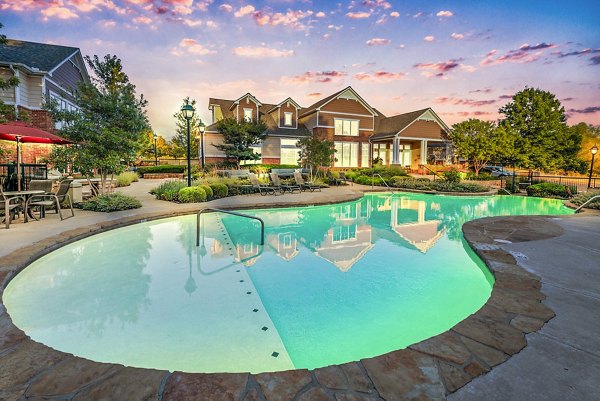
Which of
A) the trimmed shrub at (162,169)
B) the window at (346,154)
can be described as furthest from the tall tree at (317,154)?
the trimmed shrub at (162,169)

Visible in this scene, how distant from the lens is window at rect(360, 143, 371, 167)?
33.9 m

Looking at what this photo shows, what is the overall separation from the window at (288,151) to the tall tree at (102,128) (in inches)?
818

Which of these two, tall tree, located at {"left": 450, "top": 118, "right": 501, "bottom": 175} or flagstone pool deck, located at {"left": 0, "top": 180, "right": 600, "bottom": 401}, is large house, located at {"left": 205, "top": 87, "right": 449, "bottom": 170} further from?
flagstone pool deck, located at {"left": 0, "top": 180, "right": 600, "bottom": 401}

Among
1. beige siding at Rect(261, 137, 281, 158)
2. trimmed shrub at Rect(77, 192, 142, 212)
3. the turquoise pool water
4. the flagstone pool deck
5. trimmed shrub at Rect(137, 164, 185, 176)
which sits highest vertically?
beige siding at Rect(261, 137, 281, 158)

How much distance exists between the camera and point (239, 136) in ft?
87.1

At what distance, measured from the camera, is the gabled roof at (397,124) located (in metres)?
31.5

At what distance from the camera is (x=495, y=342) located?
2668 millimetres

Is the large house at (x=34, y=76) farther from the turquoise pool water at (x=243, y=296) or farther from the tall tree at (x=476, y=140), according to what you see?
the tall tree at (x=476, y=140)

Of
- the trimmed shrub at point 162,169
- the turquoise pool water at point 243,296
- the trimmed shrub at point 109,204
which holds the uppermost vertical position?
the trimmed shrub at point 162,169

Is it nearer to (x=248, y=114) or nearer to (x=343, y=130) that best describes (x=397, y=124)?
(x=343, y=130)

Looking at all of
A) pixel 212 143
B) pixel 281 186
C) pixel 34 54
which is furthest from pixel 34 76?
pixel 281 186

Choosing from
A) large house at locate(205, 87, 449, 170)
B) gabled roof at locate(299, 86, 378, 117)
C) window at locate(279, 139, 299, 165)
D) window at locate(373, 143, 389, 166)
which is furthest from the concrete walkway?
window at locate(373, 143, 389, 166)

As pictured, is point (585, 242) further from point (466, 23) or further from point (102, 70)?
point (102, 70)

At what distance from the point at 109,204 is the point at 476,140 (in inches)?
1195
